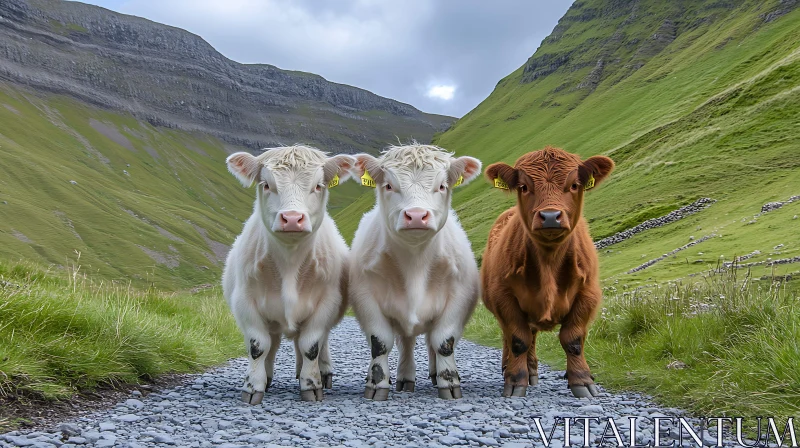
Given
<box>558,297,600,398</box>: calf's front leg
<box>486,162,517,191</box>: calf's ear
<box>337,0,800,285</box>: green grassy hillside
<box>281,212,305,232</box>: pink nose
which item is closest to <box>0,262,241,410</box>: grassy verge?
<box>281,212,305,232</box>: pink nose

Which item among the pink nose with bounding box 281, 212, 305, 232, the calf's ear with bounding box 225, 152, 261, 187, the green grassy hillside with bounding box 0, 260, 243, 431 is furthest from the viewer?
the calf's ear with bounding box 225, 152, 261, 187

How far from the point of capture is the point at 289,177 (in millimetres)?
7516

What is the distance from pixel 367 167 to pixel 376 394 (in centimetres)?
290

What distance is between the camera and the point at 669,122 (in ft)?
232

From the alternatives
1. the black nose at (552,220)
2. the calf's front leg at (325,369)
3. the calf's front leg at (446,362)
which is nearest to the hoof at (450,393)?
the calf's front leg at (446,362)

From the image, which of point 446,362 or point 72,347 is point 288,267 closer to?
point 446,362

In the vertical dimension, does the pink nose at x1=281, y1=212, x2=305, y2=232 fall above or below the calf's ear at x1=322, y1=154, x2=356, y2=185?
below

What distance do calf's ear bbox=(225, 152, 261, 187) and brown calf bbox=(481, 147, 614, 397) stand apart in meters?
3.04

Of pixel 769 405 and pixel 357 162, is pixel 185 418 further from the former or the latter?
pixel 769 405

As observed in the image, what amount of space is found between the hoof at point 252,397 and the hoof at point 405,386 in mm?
1929

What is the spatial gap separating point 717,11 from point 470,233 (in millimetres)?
100135

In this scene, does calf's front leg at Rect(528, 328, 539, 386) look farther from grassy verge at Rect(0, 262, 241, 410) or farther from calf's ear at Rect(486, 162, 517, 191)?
grassy verge at Rect(0, 262, 241, 410)

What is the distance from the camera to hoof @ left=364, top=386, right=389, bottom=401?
24.6ft

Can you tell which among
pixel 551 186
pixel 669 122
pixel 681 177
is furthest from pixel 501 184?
pixel 669 122
